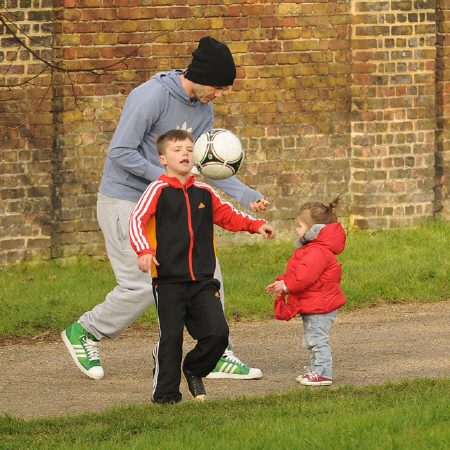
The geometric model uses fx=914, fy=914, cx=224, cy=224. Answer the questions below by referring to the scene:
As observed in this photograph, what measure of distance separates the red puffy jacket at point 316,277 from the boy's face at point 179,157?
896mm

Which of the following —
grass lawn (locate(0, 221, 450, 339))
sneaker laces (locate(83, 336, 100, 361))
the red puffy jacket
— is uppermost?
the red puffy jacket

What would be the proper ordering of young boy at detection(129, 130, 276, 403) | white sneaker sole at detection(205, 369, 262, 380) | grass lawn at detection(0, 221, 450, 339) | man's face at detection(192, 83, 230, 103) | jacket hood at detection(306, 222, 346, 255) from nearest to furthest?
young boy at detection(129, 130, 276, 403) → jacket hood at detection(306, 222, 346, 255) → man's face at detection(192, 83, 230, 103) → white sneaker sole at detection(205, 369, 262, 380) → grass lawn at detection(0, 221, 450, 339)

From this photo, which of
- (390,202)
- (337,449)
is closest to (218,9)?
(390,202)

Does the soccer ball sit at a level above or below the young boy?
Answer: above

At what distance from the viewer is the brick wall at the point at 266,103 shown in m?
9.09

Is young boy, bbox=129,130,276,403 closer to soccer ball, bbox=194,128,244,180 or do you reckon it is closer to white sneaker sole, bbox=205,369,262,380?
soccer ball, bbox=194,128,244,180

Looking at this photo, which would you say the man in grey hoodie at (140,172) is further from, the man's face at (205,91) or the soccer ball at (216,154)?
the soccer ball at (216,154)

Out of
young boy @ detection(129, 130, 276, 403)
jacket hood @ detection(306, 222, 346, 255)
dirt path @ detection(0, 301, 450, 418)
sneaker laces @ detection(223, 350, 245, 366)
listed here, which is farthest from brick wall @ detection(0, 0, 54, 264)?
jacket hood @ detection(306, 222, 346, 255)

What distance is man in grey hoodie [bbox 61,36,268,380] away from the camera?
5.62 metres

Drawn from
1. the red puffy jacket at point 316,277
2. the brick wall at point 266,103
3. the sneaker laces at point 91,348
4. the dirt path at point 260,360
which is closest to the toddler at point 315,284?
the red puffy jacket at point 316,277

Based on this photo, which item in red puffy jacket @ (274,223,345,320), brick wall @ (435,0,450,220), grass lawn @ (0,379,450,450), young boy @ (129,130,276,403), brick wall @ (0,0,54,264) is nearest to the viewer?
grass lawn @ (0,379,450,450)

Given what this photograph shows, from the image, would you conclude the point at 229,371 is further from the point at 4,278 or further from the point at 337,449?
the point at 4,278

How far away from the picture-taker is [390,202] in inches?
404

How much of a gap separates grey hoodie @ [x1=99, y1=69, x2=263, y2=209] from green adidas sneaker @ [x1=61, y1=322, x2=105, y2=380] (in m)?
0.94
